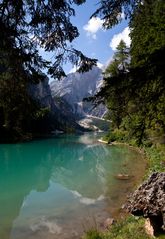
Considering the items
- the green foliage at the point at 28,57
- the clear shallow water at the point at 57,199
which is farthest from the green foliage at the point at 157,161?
the green foliage at the point at 28,57

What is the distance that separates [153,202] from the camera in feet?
36.4

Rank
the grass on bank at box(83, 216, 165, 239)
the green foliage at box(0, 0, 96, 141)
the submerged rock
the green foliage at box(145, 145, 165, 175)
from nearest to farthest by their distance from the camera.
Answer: the green foliage at box(0, 0, 96, 141)
the submerged rock
the grass on bank at box(83, 216, 165, 239)
the green foliage at box(145, 145, 165, 175)

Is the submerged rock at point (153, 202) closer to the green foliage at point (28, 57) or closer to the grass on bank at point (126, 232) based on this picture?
the grass on bank at point (126, 232)

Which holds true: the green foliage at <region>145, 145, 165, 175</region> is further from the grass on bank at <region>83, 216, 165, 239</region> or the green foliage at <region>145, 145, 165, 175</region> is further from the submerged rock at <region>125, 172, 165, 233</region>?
the submerged rock at <region>125, 172, 165, 233</region>

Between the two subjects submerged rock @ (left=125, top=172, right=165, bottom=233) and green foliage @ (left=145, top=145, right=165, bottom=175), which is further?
green foliage @ (left=145, top=145, right=165, bottom=175)

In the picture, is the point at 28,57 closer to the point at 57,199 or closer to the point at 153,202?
the point at 153,202

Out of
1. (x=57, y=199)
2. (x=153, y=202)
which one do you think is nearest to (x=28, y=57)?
(x=153, y=202)

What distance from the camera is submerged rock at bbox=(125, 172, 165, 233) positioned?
10.9 meters

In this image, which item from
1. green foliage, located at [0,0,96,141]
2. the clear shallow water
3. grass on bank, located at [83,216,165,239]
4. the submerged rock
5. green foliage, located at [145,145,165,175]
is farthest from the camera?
green foliage, located at [145,145,165,175]

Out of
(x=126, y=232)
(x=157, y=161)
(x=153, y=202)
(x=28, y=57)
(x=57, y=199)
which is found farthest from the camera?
(x=157, y=161)

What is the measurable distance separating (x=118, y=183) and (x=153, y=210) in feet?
47.6

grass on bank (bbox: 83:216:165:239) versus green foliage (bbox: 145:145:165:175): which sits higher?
green foliage (bbox: 145:145:165:175)

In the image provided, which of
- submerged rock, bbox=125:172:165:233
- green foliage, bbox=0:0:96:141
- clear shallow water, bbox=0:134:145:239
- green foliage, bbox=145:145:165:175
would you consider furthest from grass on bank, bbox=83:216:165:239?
green foliage, bbox=145:145:165:175

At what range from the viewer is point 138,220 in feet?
43.2
